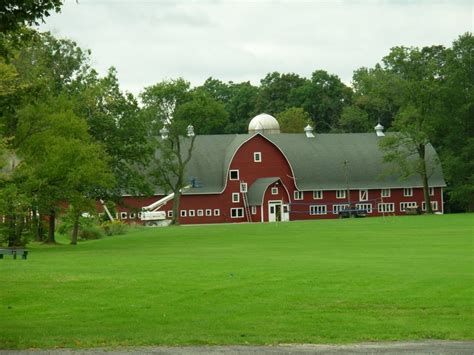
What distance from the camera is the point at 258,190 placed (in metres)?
119

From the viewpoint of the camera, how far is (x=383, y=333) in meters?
17.6

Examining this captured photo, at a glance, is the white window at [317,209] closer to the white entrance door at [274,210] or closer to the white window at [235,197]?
the white entrance door at [274,210]

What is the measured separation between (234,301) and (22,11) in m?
8.27

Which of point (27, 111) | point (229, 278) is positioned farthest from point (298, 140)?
point (229, 278)

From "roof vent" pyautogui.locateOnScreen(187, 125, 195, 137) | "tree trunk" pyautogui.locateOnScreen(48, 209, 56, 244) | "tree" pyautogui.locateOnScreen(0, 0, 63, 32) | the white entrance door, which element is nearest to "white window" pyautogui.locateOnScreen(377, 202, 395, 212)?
the white entrance door

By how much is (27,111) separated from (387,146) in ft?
210

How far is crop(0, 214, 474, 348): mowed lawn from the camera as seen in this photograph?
17484 millimetres

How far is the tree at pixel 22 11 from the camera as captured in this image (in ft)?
55.6

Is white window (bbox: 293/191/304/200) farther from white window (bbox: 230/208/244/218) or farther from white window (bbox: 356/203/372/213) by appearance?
white window (bbox: 356/203/372/213)

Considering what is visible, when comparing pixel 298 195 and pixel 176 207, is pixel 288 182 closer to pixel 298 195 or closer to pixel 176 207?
pixel 298 195

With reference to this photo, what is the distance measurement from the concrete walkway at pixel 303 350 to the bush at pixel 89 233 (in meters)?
63.2

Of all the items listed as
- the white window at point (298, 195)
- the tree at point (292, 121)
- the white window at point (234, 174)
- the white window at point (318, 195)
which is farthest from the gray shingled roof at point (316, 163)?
the tree at point (292, 121)

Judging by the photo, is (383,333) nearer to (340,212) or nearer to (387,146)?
(387,146)

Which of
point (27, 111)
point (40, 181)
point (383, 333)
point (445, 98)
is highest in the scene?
point (445, 98)
